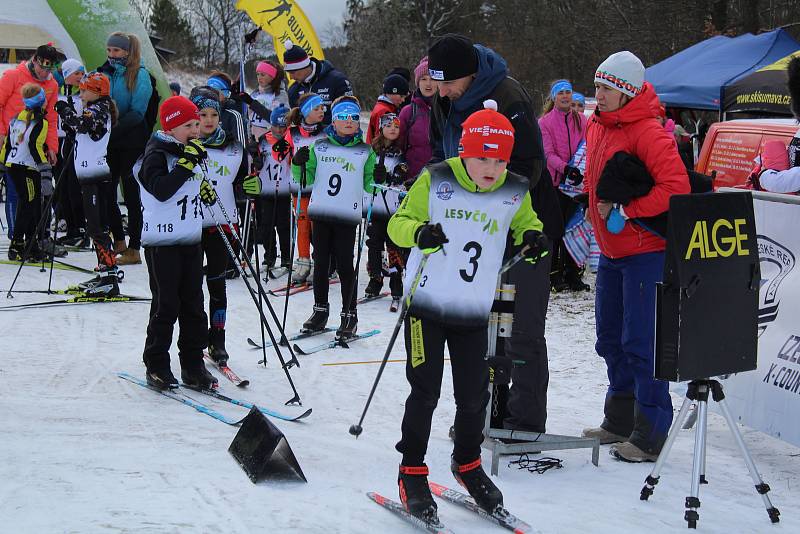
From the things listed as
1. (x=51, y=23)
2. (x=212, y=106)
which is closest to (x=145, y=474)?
(x=212, y=106)

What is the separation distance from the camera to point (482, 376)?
4.11m

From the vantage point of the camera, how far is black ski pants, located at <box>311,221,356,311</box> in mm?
7797

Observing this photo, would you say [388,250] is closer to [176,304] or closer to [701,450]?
[176,304]

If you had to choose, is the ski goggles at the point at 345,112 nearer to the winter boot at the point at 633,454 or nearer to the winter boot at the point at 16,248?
the winter boot at the point at 633,454

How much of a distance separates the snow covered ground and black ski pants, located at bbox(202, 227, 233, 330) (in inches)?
16.9

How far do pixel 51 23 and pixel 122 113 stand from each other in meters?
5.83

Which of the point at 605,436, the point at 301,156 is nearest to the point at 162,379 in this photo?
the point at 301,156

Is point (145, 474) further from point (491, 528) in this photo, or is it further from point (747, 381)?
point (747, 381)

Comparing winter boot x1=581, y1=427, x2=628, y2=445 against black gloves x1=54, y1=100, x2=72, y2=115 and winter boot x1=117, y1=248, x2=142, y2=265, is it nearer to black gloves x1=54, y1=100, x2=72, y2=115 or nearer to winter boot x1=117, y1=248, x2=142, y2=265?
black gloves x1=54, y1=100, x2=72, y2=115

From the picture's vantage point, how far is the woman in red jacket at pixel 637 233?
4.80 meters

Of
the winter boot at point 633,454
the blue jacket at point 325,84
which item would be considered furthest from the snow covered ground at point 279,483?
the blue jacket at point 325,84

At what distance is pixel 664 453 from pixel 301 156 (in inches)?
187

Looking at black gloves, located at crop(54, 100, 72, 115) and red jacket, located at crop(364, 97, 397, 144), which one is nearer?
black gloves, located at crop(54, 100, 72, 115)

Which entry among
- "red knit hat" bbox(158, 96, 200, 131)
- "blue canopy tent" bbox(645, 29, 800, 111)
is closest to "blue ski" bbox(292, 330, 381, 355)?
"red knit hat" bbox(158, 96, 200, 131)
